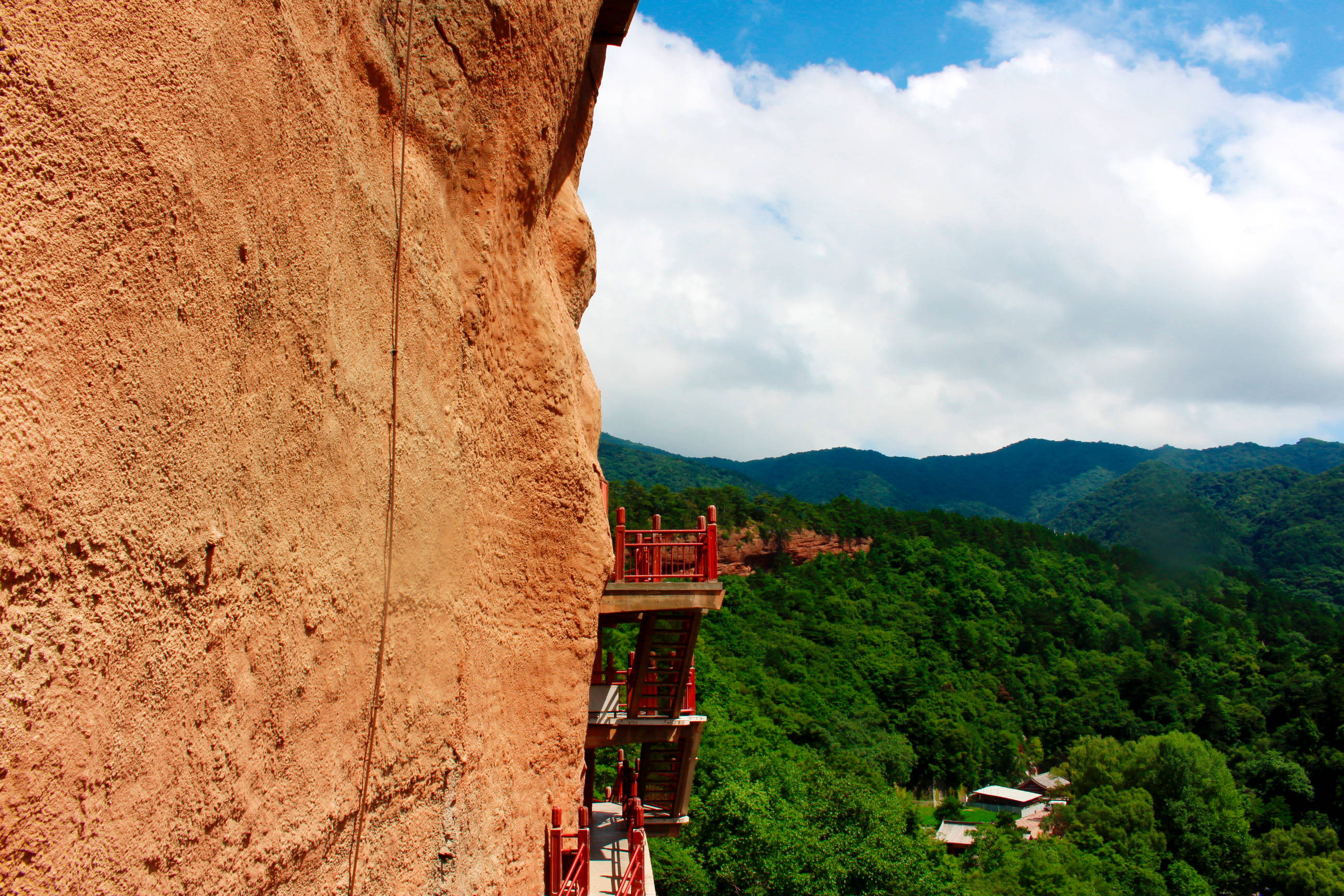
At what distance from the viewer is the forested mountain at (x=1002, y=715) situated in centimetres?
2559

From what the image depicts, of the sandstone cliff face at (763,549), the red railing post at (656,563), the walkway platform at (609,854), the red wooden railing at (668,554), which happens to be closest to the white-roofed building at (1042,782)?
the sandstone cliff face at (763,549)

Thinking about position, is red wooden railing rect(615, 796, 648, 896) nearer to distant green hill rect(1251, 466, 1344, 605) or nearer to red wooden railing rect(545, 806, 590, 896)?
→ red wooden railing rect(545, 806, 590, 896)

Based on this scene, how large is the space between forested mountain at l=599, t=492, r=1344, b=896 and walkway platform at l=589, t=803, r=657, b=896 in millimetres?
12483

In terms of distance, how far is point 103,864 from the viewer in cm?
274

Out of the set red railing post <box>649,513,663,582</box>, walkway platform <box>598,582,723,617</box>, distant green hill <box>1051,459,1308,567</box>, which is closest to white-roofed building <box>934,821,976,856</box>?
walkway platform <box>598,582,723,617</box>

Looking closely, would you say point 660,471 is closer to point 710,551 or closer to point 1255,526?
point 1255,526

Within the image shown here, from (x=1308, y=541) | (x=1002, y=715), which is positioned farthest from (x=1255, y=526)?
(x=1002, y=715)

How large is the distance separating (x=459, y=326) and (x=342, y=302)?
4.23 feet

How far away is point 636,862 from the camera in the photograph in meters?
7.25

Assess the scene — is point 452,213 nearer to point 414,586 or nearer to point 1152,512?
point 414,586

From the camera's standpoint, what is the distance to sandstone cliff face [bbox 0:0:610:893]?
2.55 metres

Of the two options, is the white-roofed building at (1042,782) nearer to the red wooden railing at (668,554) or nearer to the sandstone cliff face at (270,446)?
the red wooden railing at (668,554)

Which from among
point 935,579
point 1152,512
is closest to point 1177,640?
point 935,579

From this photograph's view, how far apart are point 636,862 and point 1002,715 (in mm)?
59203
